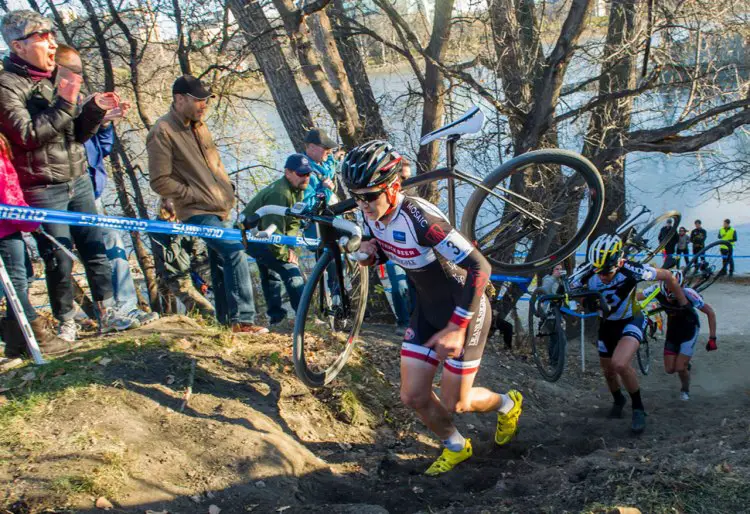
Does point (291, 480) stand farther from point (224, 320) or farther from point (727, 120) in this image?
point (727, 120)

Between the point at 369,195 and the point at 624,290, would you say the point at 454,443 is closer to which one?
the point at 369,195

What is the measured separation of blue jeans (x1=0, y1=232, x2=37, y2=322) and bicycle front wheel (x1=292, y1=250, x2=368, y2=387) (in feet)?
6.72

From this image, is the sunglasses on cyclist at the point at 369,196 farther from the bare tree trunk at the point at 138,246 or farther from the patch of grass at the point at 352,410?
the bare tree trunk at the point at 138,246

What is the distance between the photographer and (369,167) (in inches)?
157

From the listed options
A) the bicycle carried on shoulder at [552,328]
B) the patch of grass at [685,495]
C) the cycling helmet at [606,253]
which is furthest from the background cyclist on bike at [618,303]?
the patch of grass at [685,495]

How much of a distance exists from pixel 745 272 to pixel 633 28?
1614 centimetres

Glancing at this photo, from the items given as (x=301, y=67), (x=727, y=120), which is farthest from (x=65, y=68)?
(x=727, y=120)

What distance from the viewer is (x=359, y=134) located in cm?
868

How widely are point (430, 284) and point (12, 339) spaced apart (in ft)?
A: 10.6

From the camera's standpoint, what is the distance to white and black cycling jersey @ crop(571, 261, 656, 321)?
7.12 meters

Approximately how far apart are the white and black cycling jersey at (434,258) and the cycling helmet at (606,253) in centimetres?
333

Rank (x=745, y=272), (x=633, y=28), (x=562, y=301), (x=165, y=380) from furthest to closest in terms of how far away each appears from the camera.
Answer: (x=745, y=272), (x=633, y=28), (x=562, y=301), (x=165, y=380)

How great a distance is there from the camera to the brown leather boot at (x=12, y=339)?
4852 millimetres

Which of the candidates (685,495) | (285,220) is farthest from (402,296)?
(685,495)
